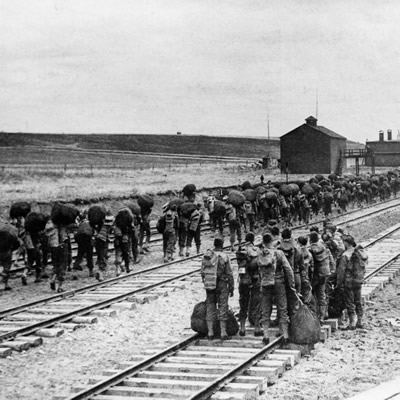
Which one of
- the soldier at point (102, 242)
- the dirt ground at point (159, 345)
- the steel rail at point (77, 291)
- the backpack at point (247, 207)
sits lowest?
the dirt ground at point (159, 345)

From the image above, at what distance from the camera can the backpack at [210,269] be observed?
11.0 metres

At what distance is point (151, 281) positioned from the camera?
54.3 feet

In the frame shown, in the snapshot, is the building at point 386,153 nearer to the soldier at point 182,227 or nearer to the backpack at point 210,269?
the soldier at point 182,227

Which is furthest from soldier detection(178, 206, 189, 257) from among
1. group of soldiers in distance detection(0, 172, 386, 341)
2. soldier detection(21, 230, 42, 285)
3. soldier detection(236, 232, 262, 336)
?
soldier detection(236, 232, 262, 336)

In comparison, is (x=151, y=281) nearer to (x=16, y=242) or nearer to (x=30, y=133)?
(x=16, y=242)

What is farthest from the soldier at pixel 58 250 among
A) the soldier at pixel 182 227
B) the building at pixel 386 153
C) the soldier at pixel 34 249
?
the building at pixel 386 153

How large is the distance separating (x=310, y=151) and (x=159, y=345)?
58810 millimetres

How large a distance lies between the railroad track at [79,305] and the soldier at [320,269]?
3.68m

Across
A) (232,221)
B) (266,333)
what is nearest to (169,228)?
(232,221)

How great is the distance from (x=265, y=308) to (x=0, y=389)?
158 inches

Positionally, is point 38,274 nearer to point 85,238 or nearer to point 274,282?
point 85,238

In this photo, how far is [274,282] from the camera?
1095 cm

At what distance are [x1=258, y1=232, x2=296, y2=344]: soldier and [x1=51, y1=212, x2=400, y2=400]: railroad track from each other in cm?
30

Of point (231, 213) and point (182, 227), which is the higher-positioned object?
point (231, 213)
